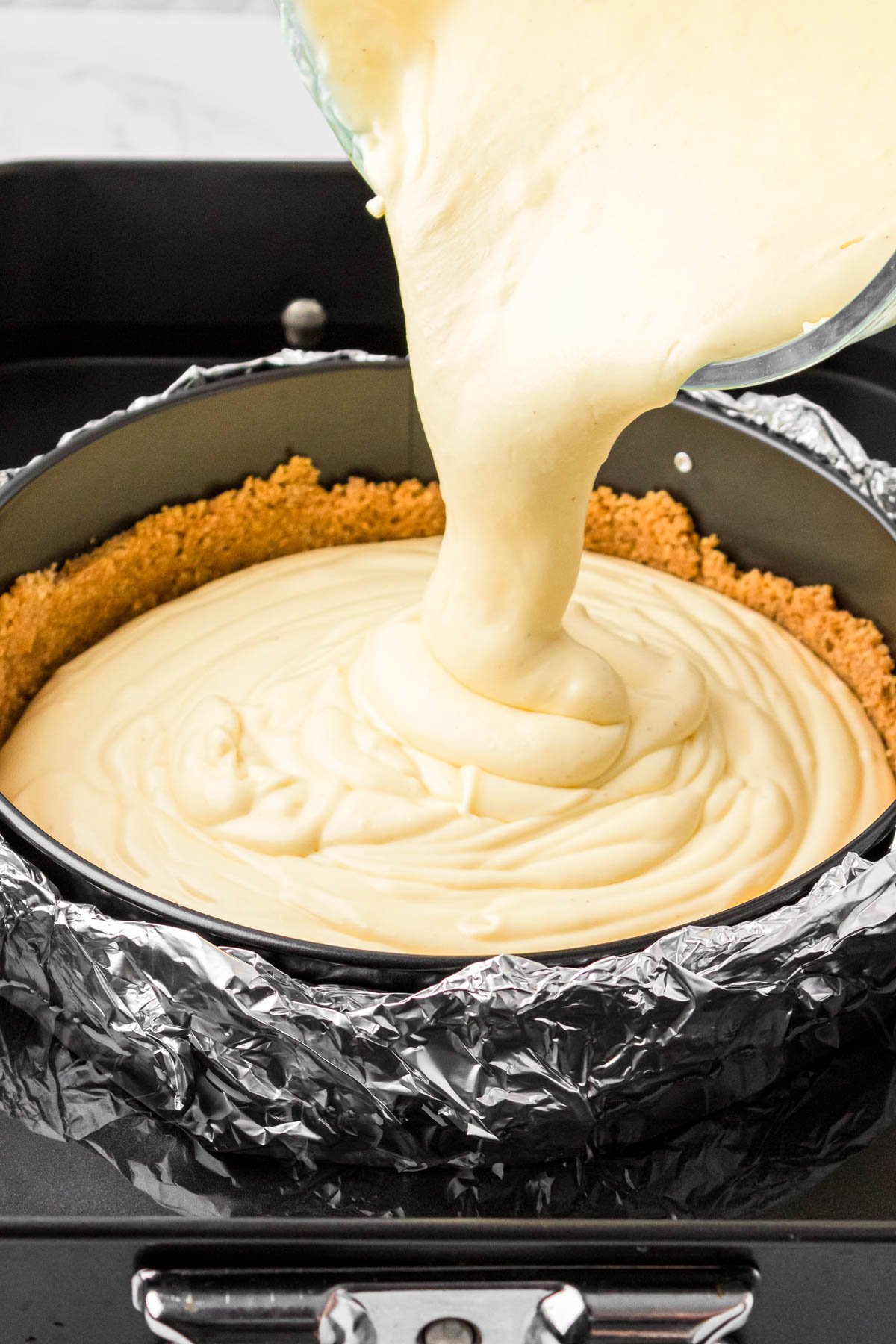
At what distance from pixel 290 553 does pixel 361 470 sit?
13cm

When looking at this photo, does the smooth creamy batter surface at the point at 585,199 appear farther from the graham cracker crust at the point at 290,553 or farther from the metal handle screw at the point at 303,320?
the metal handle screw at the point at 303,320

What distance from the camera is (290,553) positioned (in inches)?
65.4

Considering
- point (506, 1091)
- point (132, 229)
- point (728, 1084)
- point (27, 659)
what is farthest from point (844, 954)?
point (132, 229)

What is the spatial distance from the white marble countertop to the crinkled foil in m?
1.45

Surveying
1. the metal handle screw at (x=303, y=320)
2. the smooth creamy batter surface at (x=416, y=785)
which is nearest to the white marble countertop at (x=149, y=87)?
the metal handle screw at (x=303, y=320)

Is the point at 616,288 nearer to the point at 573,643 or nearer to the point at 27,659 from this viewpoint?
the point at 573,643

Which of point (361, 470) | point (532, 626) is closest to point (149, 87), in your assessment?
point (361, 470)

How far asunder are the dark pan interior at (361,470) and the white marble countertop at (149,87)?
2.14 ft

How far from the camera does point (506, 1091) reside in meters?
0.95

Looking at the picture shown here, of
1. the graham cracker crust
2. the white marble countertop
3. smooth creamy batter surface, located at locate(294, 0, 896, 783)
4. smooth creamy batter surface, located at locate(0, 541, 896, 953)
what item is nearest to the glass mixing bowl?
smooth creamy batter surface, located at locate(294, 0, 896, 783)

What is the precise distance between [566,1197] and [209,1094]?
256 millimetres

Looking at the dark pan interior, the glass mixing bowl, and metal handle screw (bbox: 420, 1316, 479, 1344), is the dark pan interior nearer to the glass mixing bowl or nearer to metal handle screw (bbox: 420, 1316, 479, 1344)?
the glass mixing bowl

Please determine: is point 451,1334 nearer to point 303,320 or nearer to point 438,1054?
point 438,1054

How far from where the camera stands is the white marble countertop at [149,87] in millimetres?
2135
